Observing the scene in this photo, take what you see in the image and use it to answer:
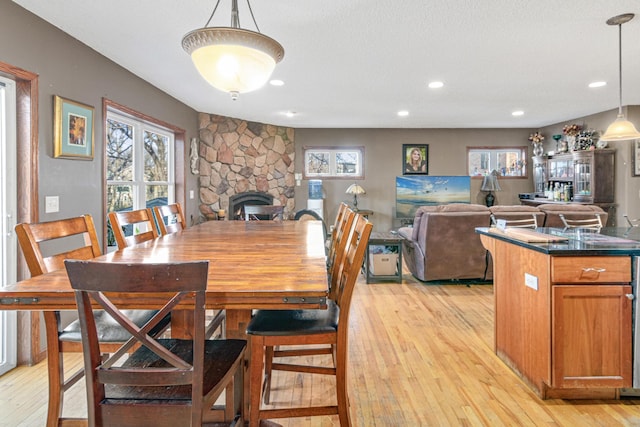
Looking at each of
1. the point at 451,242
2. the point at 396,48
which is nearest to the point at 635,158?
the point at 451,242

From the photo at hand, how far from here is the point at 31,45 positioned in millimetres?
2646

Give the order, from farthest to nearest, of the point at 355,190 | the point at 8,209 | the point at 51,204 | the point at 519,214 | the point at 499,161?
1. the point at 499,161
2. the point at 355,190
3. the point at 519,214
4. the point at 51,204
5. the point at 8,209

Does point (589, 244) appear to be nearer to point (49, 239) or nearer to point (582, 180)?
point (49, 239)

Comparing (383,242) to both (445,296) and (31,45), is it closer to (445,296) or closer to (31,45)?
(445,296)

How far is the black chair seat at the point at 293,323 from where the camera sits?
1.59m

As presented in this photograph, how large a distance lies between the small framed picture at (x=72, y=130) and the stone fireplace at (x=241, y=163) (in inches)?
127

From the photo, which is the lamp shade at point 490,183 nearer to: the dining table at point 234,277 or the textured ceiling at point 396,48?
the textured ceiling at point 396,48

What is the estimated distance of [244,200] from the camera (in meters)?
7.17

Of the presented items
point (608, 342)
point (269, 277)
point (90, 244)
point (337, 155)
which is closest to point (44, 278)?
point (90, 244)

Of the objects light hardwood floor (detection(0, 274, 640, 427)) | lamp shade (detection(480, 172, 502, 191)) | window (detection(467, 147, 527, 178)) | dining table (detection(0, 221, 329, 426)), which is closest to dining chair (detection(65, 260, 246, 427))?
dining table (detection(0, 221, 329, 426))

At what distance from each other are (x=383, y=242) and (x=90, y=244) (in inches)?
130

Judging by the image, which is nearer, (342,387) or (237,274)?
(237,274)

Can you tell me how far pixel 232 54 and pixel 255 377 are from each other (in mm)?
1327

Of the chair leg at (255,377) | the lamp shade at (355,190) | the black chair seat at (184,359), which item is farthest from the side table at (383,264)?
the black chair seat at (184,359)
